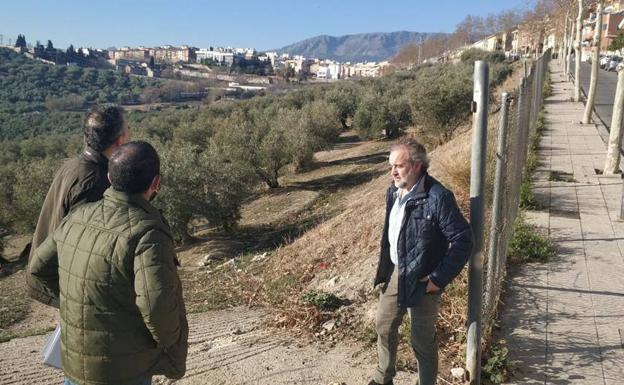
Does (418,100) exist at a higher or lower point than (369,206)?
higher

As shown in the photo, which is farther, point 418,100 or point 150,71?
point 150,71

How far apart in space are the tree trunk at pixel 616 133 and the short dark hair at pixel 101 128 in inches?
333

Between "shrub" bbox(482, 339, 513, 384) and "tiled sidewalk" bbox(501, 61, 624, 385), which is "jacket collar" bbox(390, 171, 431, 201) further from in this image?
"tiled sidewalk" bbox(501, 61, 624, 385)

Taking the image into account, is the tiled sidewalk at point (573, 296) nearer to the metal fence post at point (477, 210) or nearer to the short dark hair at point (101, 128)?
the metal fence post at point (477, 210)

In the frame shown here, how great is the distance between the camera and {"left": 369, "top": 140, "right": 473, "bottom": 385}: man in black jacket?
9.23 ft

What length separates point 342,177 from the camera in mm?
20750

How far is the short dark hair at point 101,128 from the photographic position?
A: 3.04 metres

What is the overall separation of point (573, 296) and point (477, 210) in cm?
240

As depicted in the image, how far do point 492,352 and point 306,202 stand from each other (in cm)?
1418

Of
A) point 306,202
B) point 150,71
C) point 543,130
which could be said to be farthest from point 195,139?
point 150,71

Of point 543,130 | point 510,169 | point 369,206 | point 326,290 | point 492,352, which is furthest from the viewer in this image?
point 543,130

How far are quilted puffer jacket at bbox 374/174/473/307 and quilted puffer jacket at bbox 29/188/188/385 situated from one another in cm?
126

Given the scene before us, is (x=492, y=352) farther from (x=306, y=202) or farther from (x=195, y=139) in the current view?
(x=195, y=139)

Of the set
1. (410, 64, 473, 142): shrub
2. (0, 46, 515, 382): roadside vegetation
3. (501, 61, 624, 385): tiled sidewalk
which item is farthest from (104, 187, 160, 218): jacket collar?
(410, 64, 473, 142): shrub
